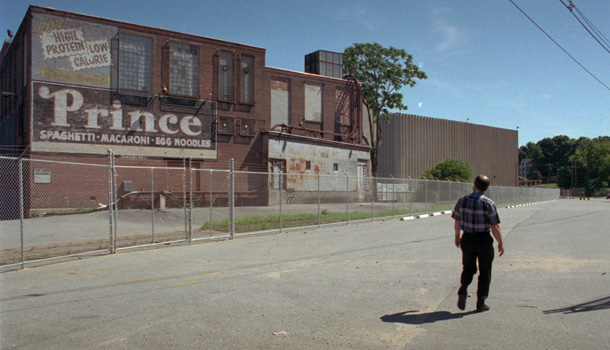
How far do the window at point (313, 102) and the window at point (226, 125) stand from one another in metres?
7.91

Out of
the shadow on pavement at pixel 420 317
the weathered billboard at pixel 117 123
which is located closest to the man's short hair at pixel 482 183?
the shadow on pavement at pixel 420 317

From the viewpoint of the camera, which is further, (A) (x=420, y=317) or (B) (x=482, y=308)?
(B) (x=482, y=308)

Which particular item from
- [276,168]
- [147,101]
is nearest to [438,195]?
[276,168]

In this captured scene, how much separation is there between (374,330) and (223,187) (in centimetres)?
2570

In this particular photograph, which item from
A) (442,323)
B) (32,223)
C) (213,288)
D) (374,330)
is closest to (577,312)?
(442,323)

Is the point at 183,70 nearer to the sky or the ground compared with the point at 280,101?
nearer to the sky

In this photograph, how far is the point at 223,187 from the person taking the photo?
30.3m

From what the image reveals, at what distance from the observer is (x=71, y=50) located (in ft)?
84.2

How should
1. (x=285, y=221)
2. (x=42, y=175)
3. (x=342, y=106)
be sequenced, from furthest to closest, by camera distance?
(x=342, y=106)
(x=42, y=175)
(x=285, y=221)

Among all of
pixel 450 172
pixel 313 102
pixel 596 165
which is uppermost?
pixel 313 102

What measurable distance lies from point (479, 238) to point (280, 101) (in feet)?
100

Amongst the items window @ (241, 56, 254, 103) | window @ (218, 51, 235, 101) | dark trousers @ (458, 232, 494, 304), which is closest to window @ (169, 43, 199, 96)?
window @ (218, 51, 235, 101)

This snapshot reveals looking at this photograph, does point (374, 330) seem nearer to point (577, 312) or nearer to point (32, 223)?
point (577, 312)

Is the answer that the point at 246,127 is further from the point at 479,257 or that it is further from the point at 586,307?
the point at 586,307
